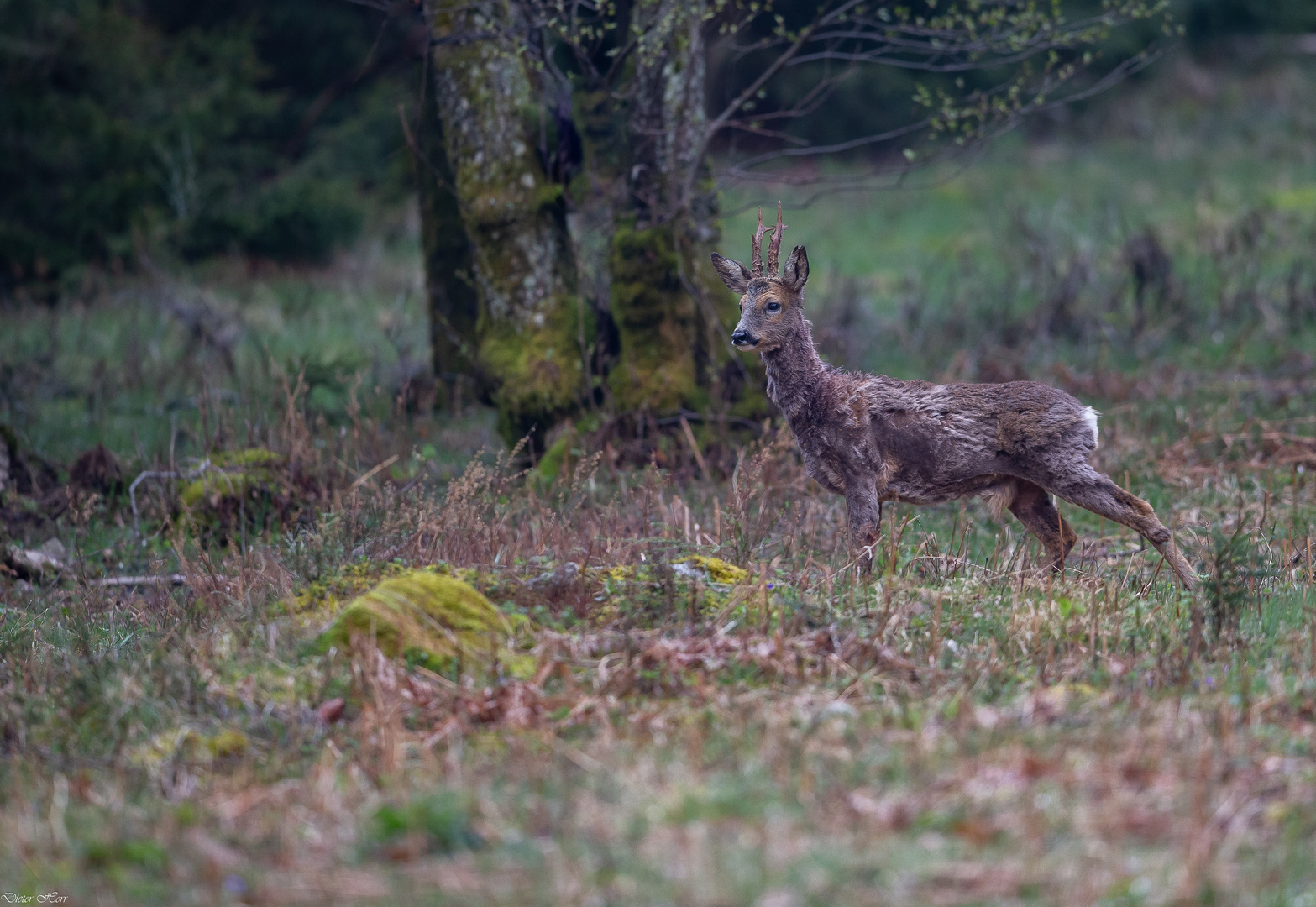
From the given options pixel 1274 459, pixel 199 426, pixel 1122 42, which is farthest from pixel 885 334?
pixel 1122 42

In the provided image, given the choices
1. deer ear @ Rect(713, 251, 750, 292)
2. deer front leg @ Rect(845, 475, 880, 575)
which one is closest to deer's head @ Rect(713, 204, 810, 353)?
deer ear @ Rect(713, 251, 750, 292)

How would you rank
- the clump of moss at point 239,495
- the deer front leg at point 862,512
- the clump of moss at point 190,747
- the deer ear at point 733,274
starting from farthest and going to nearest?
the clump of moss at point 239,495, the deer ear at point 733,274, the deer front leg at point 862,512, the clump of moss at point 190,747

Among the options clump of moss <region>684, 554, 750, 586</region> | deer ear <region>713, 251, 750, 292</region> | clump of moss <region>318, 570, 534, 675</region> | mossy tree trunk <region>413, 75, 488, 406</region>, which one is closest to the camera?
clump of moss <region>318, 570, 534, 675</region>

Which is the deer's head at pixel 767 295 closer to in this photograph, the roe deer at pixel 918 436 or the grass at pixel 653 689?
the roe deer at pixel 918 436

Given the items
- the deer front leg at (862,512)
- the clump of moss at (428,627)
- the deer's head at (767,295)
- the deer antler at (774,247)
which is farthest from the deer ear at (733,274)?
the clump of moss at (428,627)

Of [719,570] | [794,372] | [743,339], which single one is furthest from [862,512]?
[743,339]

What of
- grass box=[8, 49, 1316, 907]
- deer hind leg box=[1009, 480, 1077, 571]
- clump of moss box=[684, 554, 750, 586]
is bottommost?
grass box=[8, 49, 1316, 907]

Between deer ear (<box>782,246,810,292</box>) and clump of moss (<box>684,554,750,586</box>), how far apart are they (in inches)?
61.5

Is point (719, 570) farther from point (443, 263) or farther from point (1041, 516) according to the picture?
point (443, 263)

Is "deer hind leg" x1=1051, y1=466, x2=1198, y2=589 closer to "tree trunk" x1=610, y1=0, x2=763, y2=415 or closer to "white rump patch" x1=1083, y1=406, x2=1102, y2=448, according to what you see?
"white rump patch" x1=1083, y1=406, x2=1102, y2=448

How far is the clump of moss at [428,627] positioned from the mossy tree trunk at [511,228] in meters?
3.89

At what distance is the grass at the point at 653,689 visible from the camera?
12.1 ft

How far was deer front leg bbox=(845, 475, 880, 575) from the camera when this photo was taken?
21.7 feet

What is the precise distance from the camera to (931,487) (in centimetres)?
677
